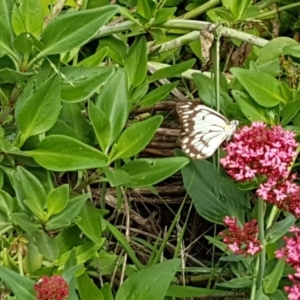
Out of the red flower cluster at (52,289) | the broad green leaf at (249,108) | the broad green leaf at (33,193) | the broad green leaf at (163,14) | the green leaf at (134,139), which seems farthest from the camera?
the broad green leaf at (163,14)

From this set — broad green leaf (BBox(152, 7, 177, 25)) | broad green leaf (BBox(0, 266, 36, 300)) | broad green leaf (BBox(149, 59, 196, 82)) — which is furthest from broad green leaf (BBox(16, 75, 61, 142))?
broad green leaf (BBox(152, 7, 177, 25))

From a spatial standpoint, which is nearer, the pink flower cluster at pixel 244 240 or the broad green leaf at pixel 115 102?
the pink flower cluster at pixel 244 240

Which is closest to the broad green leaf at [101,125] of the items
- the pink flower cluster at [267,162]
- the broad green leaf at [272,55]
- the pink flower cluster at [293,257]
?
the pink flower cluster at [267,162]

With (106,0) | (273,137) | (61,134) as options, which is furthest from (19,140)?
(106,0)

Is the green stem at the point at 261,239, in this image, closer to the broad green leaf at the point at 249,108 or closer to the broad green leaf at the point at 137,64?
the broad green leaf at the point at 249,108

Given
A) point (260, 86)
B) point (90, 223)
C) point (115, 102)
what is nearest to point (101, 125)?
point (115, 102)

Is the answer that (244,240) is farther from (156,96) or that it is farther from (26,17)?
(26,17)

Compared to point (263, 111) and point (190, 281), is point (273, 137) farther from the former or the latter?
point (190, 281)
